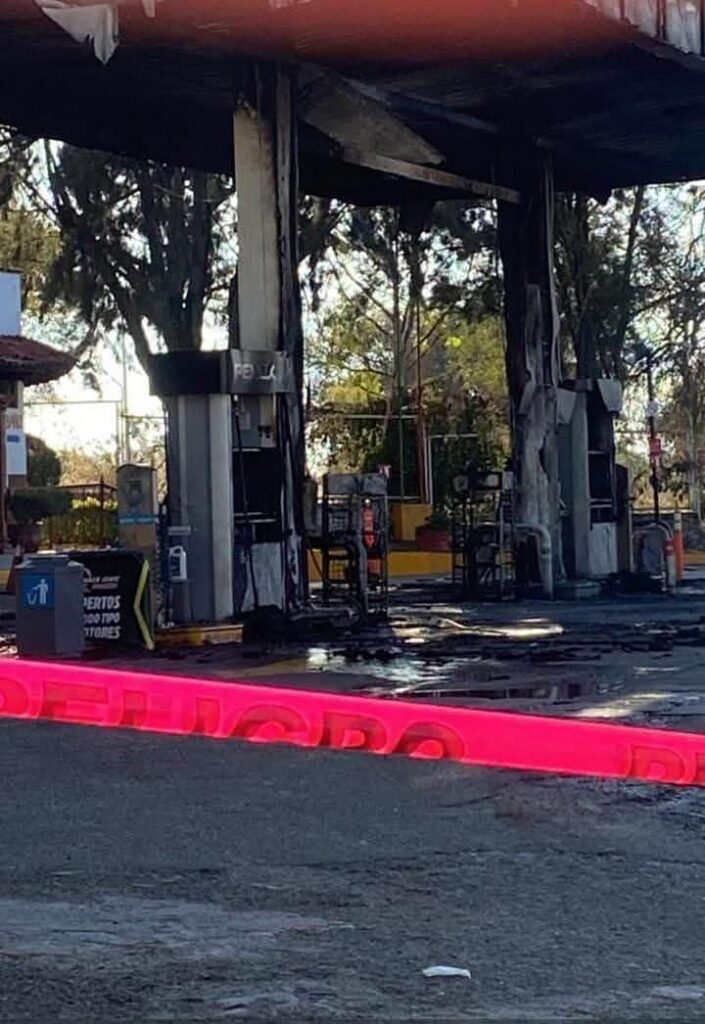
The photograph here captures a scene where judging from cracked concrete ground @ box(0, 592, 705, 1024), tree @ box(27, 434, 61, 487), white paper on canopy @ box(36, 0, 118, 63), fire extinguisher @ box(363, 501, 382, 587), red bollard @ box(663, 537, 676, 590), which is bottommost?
cracked concrete ground @ box(0, 592, 705, 1024)

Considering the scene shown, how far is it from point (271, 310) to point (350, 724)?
10.7 meters

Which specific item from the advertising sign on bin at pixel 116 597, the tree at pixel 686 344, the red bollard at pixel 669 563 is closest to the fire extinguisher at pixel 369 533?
the advertising sign on bin at pixel 116 597

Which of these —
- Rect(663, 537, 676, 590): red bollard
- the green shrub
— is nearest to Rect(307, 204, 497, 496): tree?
Rect(663, 537, 676, 590): red bollard

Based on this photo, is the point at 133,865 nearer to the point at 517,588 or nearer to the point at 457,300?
the point at 517,588

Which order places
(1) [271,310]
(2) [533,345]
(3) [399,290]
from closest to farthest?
(1) [271,310] < (2) [533,345] < (3) [399,290]

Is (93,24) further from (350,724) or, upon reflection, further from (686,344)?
(686,344)

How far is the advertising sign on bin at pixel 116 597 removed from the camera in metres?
18.0

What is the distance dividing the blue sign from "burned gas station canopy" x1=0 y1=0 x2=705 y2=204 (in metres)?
5.85

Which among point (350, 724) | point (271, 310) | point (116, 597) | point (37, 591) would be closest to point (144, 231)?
point (271, 310)

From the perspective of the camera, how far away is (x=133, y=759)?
36.7ft

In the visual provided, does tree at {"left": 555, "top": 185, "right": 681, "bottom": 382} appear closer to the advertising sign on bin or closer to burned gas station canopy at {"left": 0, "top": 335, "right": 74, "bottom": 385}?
burned gas station canopy at {"left": 0, "top": 335, "right": 74, "bottom": 385}

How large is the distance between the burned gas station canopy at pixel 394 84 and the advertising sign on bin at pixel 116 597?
5567mm

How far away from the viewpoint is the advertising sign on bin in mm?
18047

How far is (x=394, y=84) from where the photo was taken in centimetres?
2366
